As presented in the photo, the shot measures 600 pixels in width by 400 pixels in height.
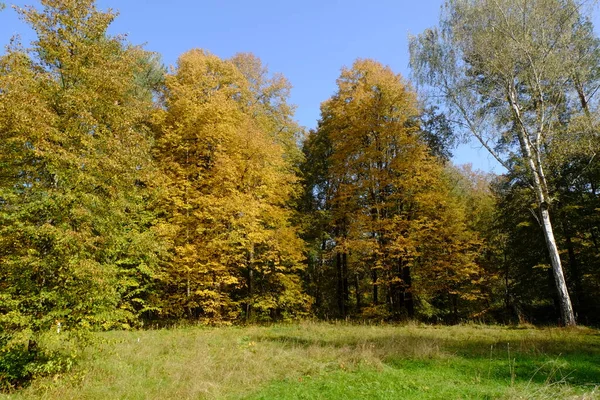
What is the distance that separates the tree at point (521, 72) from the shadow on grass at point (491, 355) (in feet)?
16.4

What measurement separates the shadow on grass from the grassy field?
0.03 metres

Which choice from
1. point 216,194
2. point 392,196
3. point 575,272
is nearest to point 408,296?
point 392,196

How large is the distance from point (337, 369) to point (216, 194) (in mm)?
10680

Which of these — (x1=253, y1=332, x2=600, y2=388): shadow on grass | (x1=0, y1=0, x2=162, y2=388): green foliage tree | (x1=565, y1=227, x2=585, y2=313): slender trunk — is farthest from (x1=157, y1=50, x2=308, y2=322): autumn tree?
(x1=565, y1=227, x2=585, y2=313): slender trunk

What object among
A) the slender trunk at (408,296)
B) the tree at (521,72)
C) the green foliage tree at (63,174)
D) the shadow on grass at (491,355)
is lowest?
the shadow on grass at (491,355)

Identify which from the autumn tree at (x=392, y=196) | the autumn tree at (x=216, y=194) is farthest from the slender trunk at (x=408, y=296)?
the autumn tree at (x=216, y=194)

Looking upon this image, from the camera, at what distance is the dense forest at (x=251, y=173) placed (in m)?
7.50

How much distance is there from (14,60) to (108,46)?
2.15m

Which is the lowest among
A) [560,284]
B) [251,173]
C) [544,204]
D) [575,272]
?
[560,284]

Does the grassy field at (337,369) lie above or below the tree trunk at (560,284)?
below

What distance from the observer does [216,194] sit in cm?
1666

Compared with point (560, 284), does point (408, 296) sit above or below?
below

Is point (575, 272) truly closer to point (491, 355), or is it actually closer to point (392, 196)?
point (392, 196)

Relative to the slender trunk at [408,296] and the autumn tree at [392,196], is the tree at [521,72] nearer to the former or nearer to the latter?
the autumn tree at [392,196]
